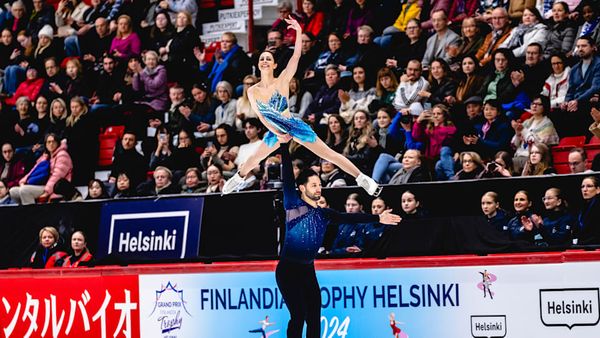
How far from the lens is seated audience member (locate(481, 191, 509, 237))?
37.4ft

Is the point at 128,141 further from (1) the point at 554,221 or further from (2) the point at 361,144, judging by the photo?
(1) the point at 554,221

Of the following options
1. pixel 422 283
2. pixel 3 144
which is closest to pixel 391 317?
pixel 422 283

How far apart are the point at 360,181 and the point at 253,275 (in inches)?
68.3

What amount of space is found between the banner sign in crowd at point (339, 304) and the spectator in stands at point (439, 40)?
540 centimetres

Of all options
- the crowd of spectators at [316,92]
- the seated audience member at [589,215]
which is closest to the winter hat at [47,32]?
the crowd of spectators at [316,92]

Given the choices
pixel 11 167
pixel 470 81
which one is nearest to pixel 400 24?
pixel 470 81

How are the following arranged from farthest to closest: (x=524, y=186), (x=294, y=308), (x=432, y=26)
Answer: (x=432, y=26) → (x=524, y=186) → (x=294, y=308)

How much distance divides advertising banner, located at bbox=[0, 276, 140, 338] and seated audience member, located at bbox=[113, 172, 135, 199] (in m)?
2.99

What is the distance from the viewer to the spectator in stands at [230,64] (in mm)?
16906

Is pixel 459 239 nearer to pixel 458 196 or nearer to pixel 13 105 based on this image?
pixel 458 196

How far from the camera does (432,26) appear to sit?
1581 centimetres

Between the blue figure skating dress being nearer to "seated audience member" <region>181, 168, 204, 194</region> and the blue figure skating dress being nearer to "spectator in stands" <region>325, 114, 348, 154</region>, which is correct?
"spectator in stands" <region>325, 114, 348, 154</region>

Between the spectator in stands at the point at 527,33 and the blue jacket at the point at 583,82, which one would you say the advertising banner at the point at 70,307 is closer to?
the blue jacket at the point at 583,82

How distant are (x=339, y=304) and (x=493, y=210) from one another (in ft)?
6.73
